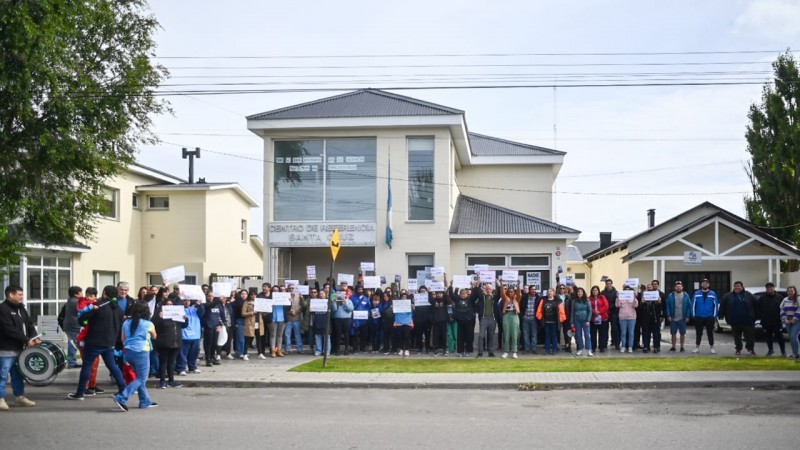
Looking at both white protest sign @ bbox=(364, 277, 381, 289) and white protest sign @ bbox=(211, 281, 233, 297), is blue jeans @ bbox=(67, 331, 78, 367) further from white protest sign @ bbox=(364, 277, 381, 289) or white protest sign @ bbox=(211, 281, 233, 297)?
white protest sign @ bbox=(364, 277, 381, 289)

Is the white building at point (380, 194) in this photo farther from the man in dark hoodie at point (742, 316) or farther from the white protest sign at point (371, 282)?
the man in dark hoodie at point (742, 316)

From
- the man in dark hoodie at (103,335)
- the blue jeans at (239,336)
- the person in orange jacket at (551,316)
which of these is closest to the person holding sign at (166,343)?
the man in dark hoodie at (103,335)

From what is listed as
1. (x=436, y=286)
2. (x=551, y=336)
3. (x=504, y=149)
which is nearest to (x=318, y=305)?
(x=436, y=286)

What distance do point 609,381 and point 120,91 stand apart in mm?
15745

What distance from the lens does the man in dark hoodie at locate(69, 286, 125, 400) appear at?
12898 mm

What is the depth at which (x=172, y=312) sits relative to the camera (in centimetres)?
1505

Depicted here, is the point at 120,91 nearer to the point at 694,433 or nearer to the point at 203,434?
the point at 203,434

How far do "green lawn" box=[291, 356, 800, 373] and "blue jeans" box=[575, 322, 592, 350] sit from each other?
1.45 meters

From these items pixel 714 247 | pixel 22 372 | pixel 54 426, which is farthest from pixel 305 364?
pixel 714 247

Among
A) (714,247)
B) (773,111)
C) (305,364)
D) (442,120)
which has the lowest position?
(305,364)

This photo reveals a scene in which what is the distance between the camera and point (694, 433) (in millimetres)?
9945

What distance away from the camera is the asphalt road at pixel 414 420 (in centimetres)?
957

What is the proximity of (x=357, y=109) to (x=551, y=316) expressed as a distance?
11.0m

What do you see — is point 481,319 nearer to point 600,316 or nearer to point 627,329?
point 600,316
